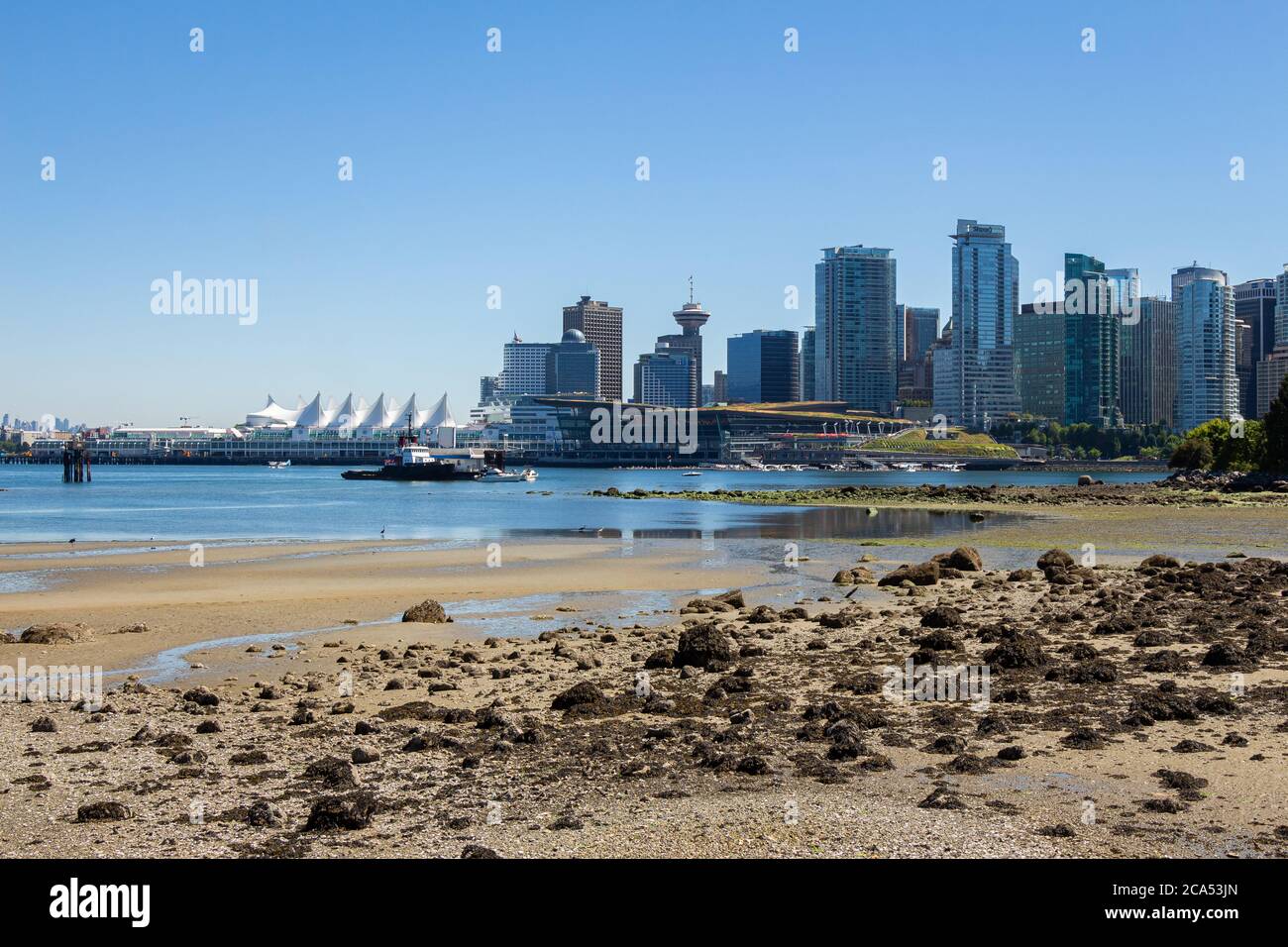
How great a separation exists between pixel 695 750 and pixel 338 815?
5288mm

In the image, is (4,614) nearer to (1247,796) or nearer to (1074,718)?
(1074,718)

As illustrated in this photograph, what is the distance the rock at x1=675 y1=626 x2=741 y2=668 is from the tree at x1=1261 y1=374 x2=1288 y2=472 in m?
115

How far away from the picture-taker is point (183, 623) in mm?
31312

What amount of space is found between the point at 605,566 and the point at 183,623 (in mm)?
20673

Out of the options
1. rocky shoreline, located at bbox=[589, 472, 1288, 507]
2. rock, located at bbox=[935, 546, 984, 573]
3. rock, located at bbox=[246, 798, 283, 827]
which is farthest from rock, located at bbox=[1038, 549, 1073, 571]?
rocky shoreline, located at bbox=[589, 472, 1288, 507]

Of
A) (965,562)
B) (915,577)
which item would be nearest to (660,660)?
(915,577)

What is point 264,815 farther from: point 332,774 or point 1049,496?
point 1049,496

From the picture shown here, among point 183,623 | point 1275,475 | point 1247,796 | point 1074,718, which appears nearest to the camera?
point 1247,796

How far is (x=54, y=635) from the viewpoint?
27516 millimetres

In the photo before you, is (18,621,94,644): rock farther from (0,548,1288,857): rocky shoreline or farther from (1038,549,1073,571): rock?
(1038,549,1073,571): rock

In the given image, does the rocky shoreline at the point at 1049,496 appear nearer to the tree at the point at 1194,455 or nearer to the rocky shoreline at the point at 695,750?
the tree at the point at 1194,455

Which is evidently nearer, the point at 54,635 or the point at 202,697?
the point at 202,697

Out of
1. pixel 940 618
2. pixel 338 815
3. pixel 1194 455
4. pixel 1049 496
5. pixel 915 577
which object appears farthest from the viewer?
pixel 1194 455
